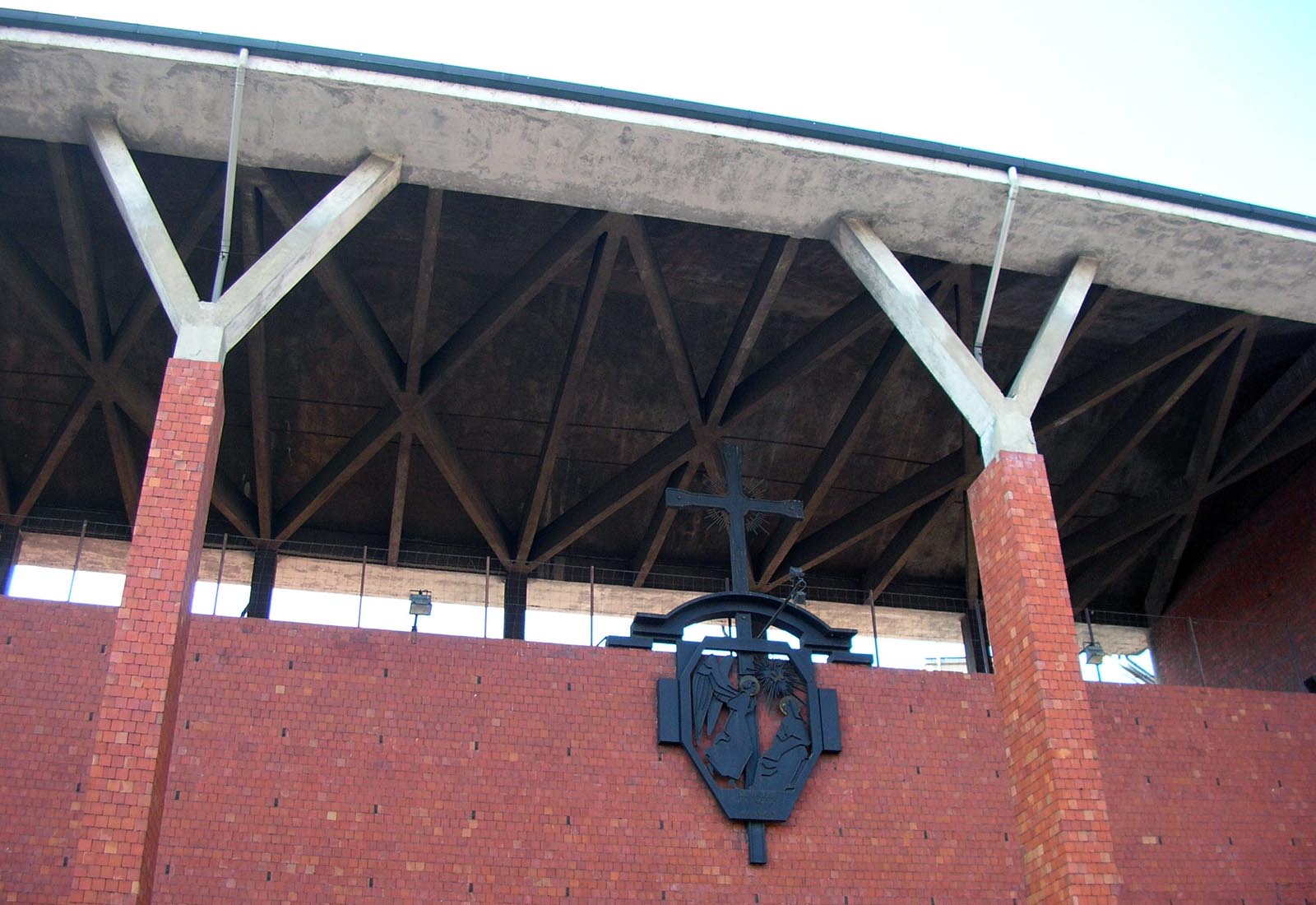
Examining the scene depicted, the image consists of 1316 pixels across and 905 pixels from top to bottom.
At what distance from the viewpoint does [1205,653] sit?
21.9 m

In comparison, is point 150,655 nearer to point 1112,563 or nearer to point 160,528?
point 160,528

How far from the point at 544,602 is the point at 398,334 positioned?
19.8ft

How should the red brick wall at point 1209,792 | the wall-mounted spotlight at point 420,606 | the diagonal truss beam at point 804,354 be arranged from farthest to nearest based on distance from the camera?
the diagonal truss beam at point 804,354 < the red brick wall at point 1209,792 < the wall-mounted spotlight at point 420,606

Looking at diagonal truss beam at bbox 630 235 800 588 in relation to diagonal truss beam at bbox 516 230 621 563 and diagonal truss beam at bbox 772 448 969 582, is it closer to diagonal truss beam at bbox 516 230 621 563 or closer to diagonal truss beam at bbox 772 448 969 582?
diagonal truss beam at bbox 516 230 621 563

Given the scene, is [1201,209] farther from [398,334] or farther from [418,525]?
[418,525]

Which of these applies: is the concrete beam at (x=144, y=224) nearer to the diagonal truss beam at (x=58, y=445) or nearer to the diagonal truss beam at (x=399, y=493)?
the diagonal truss beam at (x=58, y=445)

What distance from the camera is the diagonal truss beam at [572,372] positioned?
53.8 feet

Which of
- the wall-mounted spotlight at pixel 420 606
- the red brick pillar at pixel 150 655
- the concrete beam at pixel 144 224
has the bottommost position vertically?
the red brick pillar at pixel 150 655

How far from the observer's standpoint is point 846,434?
19.2m

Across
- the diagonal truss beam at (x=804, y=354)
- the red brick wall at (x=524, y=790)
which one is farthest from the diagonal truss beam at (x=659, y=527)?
the red brick wall at (x=524, y=790)

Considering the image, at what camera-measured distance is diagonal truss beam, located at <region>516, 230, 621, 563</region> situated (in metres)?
16.4

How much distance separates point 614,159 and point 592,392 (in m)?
7.15

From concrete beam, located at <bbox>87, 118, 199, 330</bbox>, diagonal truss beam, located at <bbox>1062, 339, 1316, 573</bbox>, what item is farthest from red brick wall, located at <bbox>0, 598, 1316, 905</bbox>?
diagonal truss beam, located at <bbox>1062, 339, 1316, 573</bbox>

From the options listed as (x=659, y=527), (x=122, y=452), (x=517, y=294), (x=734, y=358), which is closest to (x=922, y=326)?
(x=734, y=358)
